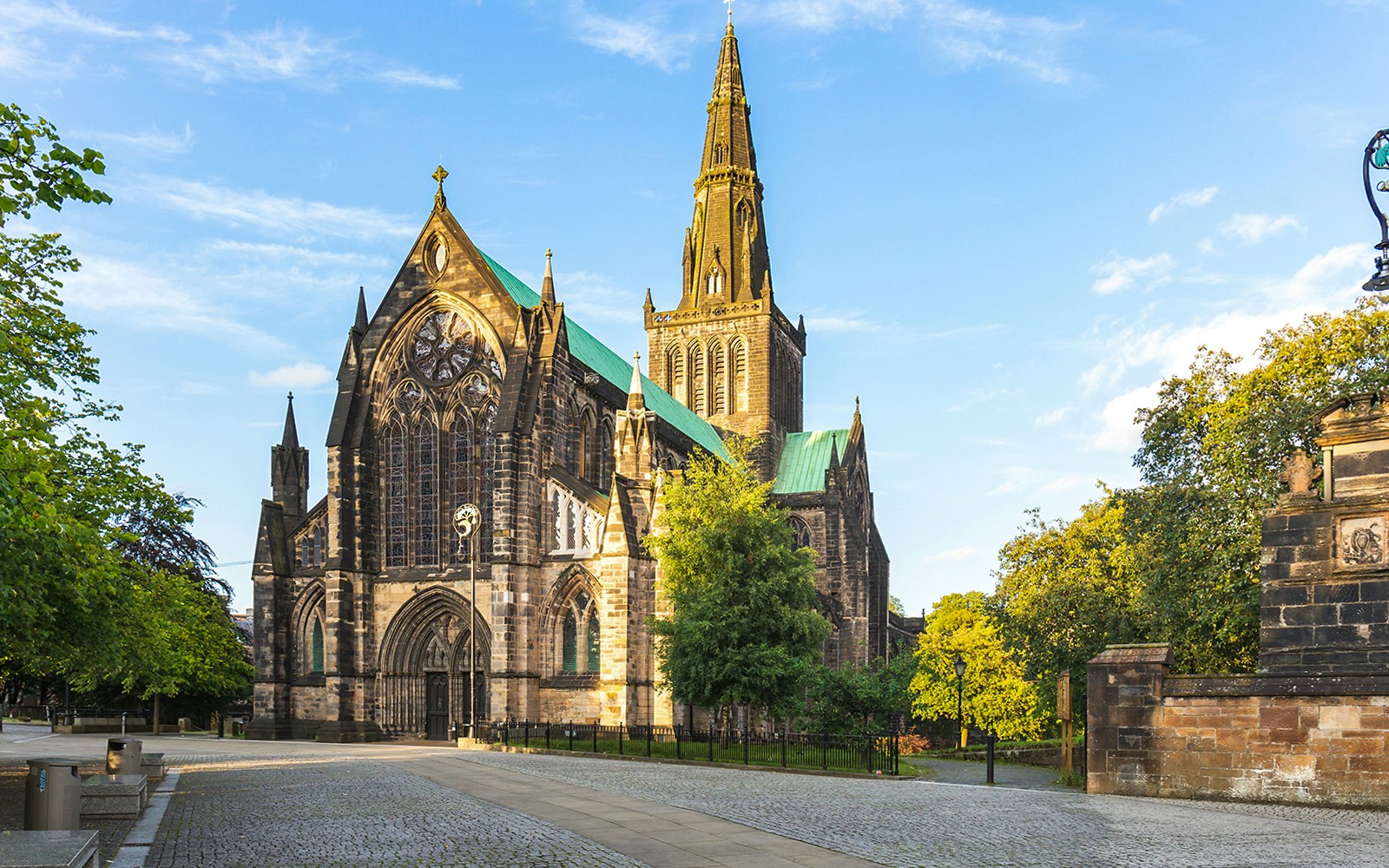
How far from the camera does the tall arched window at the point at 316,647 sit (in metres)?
42.2

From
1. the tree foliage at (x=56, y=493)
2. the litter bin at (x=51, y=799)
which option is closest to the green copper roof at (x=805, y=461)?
the tree foliage at (x=56, y=493)

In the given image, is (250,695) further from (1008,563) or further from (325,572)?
(1008,563)

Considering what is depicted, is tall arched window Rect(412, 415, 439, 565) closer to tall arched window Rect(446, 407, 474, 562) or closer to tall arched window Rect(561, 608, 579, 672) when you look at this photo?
tall arched window Rect(446, 407, 474, 562)

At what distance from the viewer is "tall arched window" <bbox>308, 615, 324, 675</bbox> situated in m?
42.2

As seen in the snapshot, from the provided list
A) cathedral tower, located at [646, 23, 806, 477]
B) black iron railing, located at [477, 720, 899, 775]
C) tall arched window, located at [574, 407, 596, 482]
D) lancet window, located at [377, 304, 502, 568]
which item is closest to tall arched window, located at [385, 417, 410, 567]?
lancet window, located at [377, 304, 502, 568]

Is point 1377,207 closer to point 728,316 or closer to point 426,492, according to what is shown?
point 426,492

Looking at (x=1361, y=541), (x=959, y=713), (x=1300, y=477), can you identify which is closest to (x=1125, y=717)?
(x=1361, y=541)

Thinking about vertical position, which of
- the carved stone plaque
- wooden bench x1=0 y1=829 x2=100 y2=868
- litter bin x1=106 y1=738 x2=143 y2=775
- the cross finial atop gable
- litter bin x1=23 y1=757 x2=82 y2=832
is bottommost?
litter bin x1=106 y1=738 x2=143 y2=775

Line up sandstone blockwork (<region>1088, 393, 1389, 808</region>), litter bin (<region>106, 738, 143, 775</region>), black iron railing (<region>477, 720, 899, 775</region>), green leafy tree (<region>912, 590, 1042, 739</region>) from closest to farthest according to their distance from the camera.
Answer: sandstone blockwork (<region>1088, 393, 1389, 808</region>), litter bin (<region>106, 738, 143, 775</region>), black iron railing (<region>477, 720, 899, 775</region>), green leafy tree (<region>912, 590, 1042, 739</region>)

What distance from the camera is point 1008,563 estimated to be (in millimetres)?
41562

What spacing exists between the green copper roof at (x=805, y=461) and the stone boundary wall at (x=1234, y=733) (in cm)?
4266

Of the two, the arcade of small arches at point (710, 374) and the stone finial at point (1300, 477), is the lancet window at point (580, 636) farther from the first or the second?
the arcade of small arches at point (710, 374)

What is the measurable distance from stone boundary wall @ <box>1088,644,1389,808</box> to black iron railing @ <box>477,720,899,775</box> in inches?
333

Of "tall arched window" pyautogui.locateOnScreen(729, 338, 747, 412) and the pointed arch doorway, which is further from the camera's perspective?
"tall arched window" pyautogui.locateOnScreen(729, 338, 747, 412)
